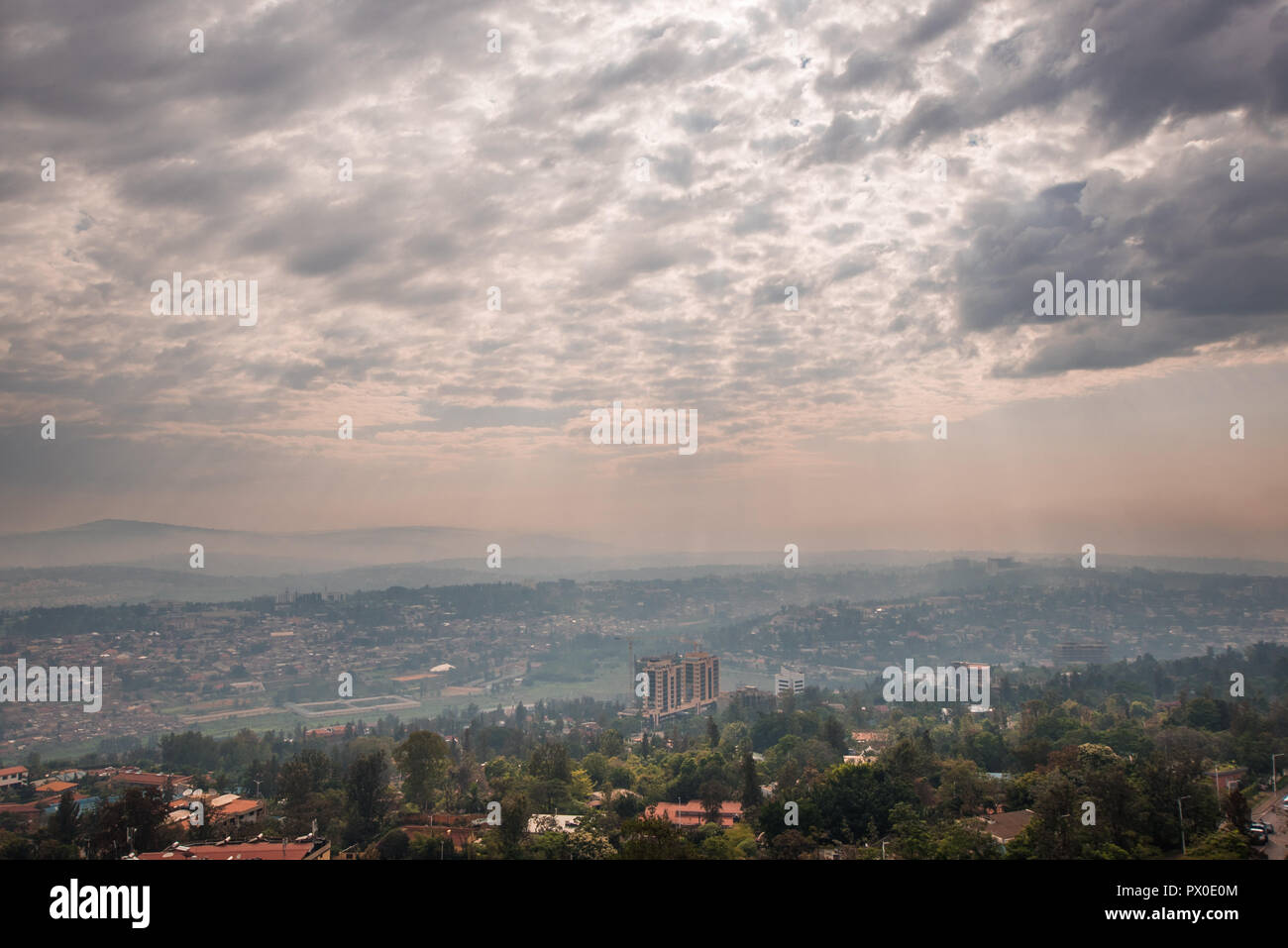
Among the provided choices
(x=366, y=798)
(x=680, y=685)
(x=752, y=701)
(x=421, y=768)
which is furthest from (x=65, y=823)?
(x=680, y=685)

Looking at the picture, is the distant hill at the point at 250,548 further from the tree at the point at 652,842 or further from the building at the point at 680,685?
the tree at the point at 652,842

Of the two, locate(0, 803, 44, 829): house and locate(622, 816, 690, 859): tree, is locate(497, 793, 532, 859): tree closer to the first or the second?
locate(622, 816, 690, 859): tree

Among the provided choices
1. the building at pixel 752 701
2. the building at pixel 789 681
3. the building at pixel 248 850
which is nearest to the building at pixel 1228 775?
the building at pixel 248 850

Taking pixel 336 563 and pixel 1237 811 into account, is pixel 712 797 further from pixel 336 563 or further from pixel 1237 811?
pixel 336 563

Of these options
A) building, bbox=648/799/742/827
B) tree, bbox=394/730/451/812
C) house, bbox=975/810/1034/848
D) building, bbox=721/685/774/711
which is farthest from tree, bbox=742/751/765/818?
building, bbox=721/685/774/711
